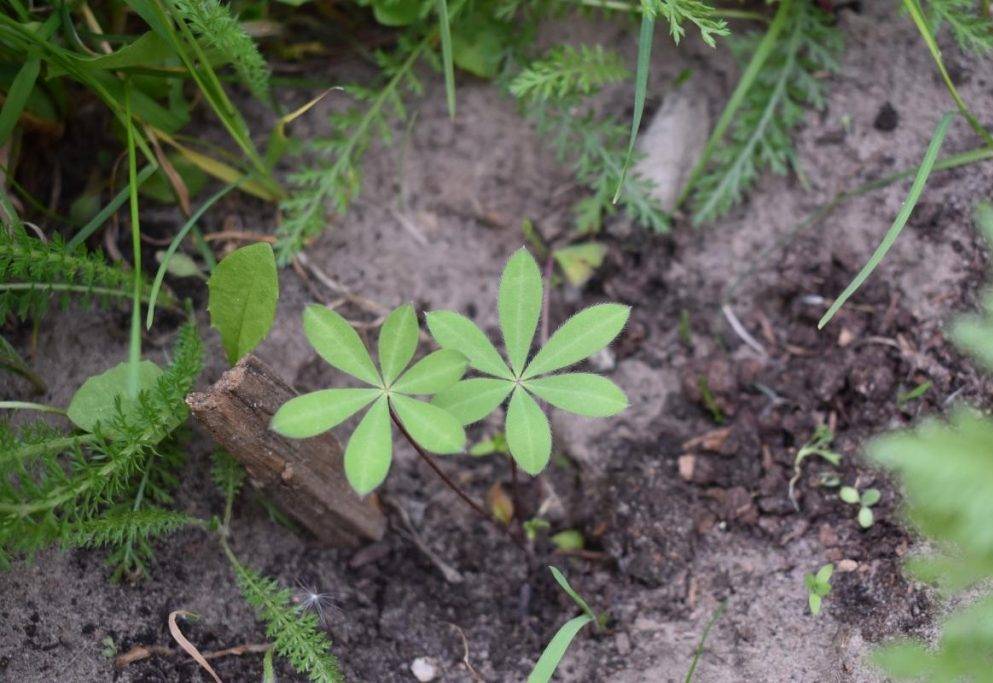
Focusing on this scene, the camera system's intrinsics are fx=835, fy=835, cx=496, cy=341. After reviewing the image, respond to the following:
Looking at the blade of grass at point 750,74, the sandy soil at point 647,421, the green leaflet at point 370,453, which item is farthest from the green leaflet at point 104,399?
the blade of grass at point 750,74

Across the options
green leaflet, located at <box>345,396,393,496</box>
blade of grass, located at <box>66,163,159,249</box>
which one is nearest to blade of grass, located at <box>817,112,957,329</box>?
green leaflet, located at <box>345,396,393,496</box>

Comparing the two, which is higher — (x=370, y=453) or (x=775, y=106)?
(x=775, y=106)

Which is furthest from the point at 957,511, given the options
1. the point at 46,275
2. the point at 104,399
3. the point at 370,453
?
the point at 46,275

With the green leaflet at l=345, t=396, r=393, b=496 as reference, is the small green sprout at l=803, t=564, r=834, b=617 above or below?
below

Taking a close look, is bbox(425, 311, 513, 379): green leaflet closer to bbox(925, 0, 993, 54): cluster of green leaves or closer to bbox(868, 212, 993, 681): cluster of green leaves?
bbox(868, 212, 993, 681): cluster of green leaves

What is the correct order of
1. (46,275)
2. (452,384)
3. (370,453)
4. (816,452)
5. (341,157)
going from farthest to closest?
(341,157) → (816,452) → (46,275) → (452,384) → (370,453)

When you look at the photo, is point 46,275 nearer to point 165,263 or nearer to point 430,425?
point 165,263

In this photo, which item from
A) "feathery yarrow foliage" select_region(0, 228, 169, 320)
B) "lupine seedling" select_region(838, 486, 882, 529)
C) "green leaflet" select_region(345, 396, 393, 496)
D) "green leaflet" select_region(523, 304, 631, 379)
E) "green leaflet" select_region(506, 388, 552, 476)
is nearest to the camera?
"green leaflet" select_region(345, 396, 393, 496)

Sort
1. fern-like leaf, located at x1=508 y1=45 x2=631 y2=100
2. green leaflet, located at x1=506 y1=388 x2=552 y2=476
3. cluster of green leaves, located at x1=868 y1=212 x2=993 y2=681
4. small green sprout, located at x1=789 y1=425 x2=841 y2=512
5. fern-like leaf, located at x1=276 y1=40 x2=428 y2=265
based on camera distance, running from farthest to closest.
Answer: fern-like leaf, located at x1=276 y1=40 x2=428 y2=265, fern-like leaf, located at x1=508 y1=45 x2=631 y2=100, small green sprout, located at x1=789 y1=425 x2=841 y2=512, green leaflet, located at x1=506 y1=388 x2=552 y2=476, cluster of green leaves, located at x1=868 y1=212 x2=993 y2=681
